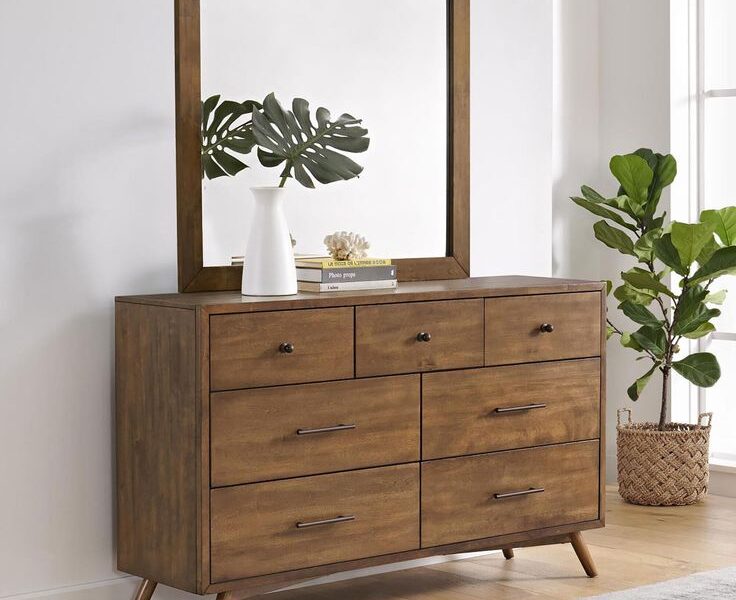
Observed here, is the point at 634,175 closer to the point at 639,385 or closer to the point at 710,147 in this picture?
the point at 710,147

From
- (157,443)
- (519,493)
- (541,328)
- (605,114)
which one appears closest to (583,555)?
(519,493)

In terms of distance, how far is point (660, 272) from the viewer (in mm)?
4512

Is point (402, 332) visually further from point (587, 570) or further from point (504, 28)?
point (504, 28)

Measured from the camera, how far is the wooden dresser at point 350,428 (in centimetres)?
277

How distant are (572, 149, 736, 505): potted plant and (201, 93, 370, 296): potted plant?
1.44 metres

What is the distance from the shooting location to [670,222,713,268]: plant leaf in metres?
4.04

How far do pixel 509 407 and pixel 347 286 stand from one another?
538 mm

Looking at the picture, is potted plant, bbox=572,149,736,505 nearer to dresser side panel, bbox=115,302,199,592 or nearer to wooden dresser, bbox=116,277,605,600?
wooden dresser, bbox=116,277,605,600

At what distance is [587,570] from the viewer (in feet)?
11.3

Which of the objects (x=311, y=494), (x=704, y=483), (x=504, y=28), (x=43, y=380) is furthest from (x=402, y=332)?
(x=704, y=483)

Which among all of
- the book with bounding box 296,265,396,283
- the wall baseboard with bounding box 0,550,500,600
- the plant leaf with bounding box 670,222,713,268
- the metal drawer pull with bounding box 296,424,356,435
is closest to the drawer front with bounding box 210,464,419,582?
the metal drawer pull with bounding box 296,424,356,435

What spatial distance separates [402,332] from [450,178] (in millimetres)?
751

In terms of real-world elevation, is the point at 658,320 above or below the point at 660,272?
below

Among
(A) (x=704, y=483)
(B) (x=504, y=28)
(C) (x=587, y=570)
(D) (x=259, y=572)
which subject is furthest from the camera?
(A) (x=704, y=483)
